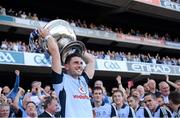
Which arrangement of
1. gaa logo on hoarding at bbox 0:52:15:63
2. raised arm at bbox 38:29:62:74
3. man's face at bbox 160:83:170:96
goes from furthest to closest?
gaa logo on hoarding at bbox 0:52:15:63
man's face at bbox 160:83:170:96
raised arm at bbox 38:29:62:74

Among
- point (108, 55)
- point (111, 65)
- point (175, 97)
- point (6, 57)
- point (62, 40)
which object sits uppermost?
point (108, 55)

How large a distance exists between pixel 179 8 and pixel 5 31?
37.5 feet

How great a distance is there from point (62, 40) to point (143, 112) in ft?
7.21

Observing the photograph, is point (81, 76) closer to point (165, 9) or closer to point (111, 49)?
point (111, 49)

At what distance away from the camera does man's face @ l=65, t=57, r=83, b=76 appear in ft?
11.5

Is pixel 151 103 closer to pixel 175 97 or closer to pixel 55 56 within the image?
pixel 175 97

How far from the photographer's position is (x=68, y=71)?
3.55 metres

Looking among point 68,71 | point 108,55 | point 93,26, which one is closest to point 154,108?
point 68,71

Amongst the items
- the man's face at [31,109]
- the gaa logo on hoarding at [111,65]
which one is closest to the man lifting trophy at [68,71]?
the man's face at [31,109]

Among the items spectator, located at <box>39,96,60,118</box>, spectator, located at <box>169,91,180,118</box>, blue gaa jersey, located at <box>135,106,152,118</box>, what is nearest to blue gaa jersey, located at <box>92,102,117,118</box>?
blue gaa jersey, located at <box>135,106,152,118</box>

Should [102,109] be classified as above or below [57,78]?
below

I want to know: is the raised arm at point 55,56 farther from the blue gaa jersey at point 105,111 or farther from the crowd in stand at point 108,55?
the crowd in stand at point 108,55

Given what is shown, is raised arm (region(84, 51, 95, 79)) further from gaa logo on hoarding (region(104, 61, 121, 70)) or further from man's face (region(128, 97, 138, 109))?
gaa logo on hoarding (region(104, 61, 121, 70))

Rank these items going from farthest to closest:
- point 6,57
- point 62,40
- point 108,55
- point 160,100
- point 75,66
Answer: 1. point 108,55
2. point 6,57
3. point 160,100
4. point 62,40
5. point 75,66
